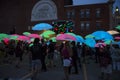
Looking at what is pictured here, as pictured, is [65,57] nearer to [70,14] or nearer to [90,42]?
[90,42]

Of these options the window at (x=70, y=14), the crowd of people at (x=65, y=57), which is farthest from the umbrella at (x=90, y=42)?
the window at (x=70, y=14)

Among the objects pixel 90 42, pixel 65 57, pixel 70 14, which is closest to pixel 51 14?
pixel 70 14

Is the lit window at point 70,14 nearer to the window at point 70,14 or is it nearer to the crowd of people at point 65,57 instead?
the window at point 70,14

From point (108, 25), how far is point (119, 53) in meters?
47.6

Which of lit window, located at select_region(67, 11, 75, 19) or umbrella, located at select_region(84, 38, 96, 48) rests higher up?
lit window, located at select_region(67, 11, 75, 19)

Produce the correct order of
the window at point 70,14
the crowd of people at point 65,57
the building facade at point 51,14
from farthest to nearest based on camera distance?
the window at point 70,14 → the building facade at point 51,14 → the crowd of people at point 65,57

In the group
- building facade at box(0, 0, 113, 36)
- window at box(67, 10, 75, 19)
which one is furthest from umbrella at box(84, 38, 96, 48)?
window at box(67, 10, 75, 19)

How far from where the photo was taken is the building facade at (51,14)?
207 ft

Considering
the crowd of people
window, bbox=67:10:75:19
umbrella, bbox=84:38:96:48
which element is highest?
window, bbox=67:10:75:19

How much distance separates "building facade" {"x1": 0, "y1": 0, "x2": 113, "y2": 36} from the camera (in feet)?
207

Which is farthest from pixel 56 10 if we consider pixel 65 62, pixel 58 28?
pixel 65 62

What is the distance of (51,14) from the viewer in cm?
6994

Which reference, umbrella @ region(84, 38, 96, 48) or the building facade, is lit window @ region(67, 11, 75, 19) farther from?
umbrella @ region(84, 38, 96, 48)

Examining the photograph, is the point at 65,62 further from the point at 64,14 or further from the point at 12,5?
the point at 12,5
